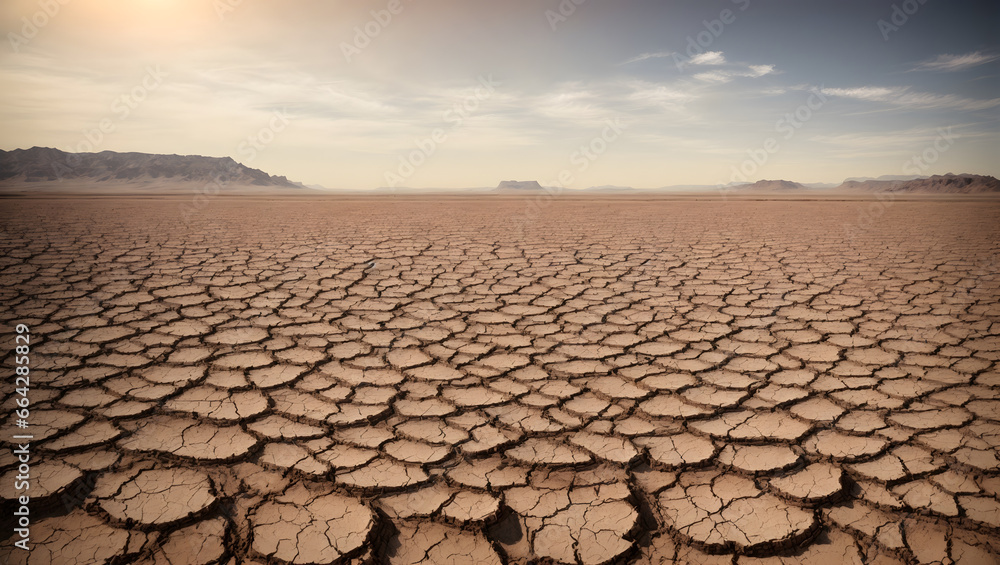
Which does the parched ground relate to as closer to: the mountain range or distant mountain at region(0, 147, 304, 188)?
the mountain range

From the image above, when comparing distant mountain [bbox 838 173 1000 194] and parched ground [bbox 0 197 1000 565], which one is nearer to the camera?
parched ground [bbox 0 197 1000 565]

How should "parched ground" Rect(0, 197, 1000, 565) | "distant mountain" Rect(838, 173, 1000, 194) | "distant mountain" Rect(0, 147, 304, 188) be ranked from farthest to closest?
1. "distant mountain" Rect(0, 147, 304, 188)
2. "distant mountain" Rect(838, 173, 1000, 194)
3. "parched ground" Rect(0, 197, 1000, 565)

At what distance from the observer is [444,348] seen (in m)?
2.44

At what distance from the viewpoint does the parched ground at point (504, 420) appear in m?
1.18

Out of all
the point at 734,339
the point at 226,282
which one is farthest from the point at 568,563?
the point at 226,282

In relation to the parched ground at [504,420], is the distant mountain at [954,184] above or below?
above

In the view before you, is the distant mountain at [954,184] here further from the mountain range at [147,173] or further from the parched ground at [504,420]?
the parched ground at [504,420]

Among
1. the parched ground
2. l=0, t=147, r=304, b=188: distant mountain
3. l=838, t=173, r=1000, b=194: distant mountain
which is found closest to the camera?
the parched ground

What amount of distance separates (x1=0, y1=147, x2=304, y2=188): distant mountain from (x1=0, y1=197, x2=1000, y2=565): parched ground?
7138cm

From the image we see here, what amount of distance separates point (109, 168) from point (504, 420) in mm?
80261

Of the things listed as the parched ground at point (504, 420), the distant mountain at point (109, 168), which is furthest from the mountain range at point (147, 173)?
the parched ground at point (504, 420)

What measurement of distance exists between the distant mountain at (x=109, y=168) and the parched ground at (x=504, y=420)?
234 feet

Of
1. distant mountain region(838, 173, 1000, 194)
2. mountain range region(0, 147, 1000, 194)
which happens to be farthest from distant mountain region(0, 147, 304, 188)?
distant mountain region(838, 173, 1000, 194)

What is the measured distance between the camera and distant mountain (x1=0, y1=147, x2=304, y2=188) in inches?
2173
